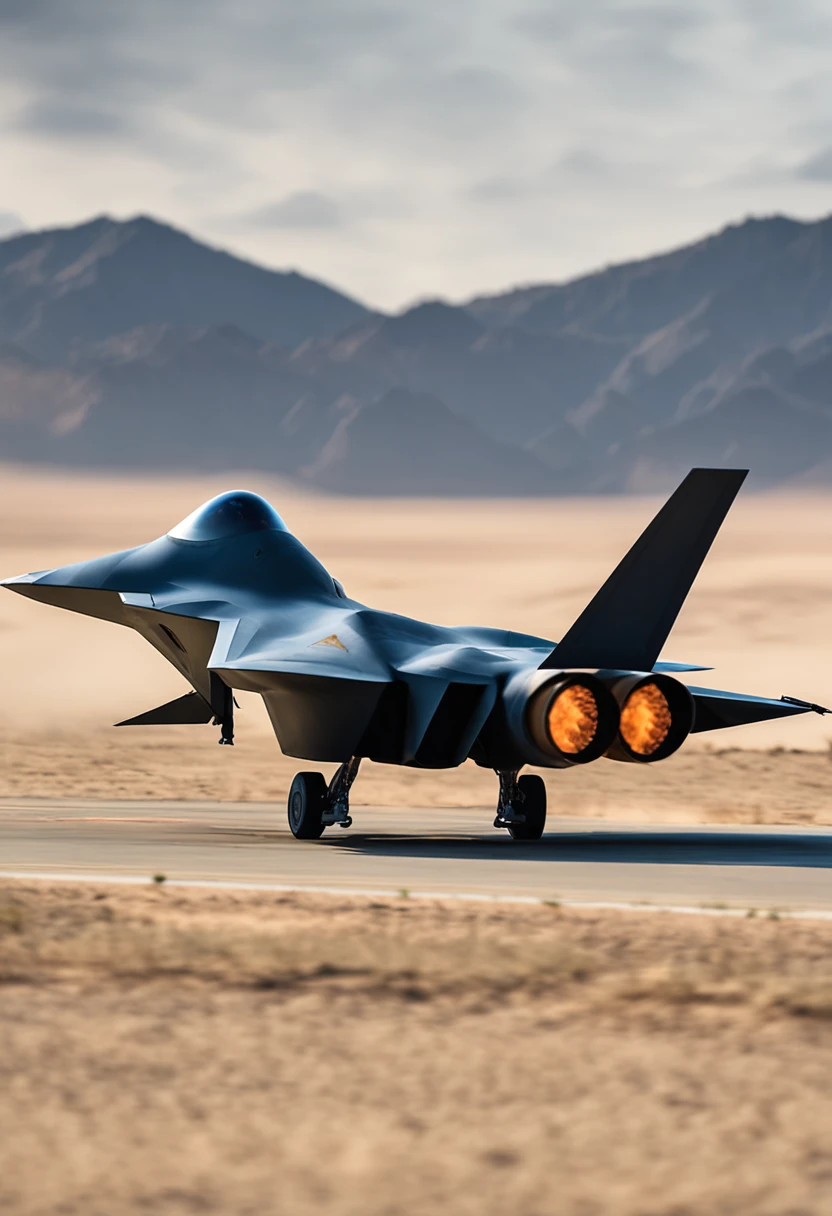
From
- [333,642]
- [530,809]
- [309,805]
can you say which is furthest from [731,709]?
[309,805]

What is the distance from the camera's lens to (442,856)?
1830 centimetres

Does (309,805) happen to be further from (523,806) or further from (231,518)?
(231,518)

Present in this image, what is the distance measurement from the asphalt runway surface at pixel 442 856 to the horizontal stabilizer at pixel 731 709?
1.52 meters

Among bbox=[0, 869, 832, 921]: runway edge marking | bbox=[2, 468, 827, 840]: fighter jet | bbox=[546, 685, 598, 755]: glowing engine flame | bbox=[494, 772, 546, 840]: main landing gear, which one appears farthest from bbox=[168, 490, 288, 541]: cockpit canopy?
bbox=[0, 869, 832, 921]: runway edge marking

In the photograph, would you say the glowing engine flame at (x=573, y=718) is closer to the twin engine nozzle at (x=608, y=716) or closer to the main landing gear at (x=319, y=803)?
the twin engine nozzle at (x=608, y=716)

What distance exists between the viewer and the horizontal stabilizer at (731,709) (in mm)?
21781

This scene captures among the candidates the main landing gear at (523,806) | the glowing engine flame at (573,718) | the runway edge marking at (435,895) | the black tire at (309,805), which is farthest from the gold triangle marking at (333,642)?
the runway edge marking at (435,895)

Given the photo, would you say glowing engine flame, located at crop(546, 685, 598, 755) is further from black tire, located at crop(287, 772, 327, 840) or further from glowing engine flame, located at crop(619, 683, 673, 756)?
black tire, located at crop(287, 772, 327, 840)

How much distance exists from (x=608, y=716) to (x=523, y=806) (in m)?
3.43

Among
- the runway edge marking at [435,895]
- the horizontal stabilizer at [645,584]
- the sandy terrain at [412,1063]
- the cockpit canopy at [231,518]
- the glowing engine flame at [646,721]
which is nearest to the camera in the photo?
the sandy terrain at [412,1063]

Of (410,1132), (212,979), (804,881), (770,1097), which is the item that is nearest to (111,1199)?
(410,1132)

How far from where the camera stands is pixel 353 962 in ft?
34.0

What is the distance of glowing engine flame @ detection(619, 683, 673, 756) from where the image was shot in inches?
723

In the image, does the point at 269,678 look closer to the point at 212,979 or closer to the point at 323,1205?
the point at 212,979
